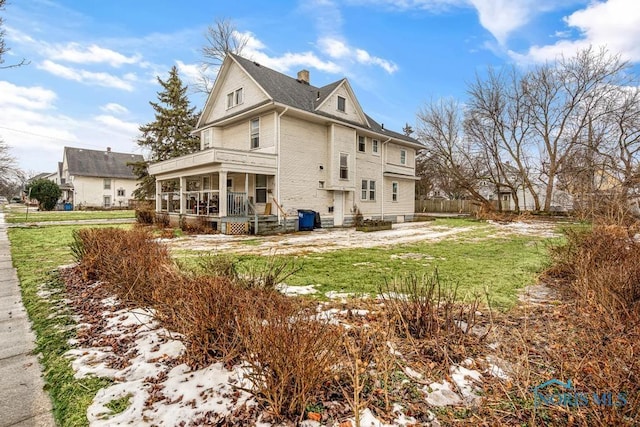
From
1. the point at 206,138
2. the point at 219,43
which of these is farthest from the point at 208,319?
the point at 219,43

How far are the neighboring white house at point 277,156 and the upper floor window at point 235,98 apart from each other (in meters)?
0.06

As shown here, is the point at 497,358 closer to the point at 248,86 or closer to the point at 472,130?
the point at 248,86

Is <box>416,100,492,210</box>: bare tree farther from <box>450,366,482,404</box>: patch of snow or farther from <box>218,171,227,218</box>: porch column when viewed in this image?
<box>450,366,482,404</box>: patch of snow

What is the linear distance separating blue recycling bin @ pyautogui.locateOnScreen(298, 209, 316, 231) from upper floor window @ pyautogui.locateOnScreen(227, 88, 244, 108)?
24.2 ft

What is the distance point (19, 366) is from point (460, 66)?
109 feet

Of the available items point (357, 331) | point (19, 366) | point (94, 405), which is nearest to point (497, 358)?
point (357, 331)

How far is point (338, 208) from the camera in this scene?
63.7 feet

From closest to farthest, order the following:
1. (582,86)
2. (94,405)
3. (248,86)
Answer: (94,405), (248,86), (582,86)

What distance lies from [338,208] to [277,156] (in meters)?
5.31

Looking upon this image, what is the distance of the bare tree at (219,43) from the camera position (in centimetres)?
2780

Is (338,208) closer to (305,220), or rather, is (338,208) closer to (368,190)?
(305,220)

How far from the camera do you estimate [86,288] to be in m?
5.47

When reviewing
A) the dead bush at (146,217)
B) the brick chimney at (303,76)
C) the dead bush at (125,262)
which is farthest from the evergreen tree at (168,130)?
the dead bush at (125,262)

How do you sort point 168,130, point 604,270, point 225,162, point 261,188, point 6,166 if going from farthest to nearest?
1. point 6,166
2. point 168,130
3. point 261,188
4. point 225,162
5. point 604,270
